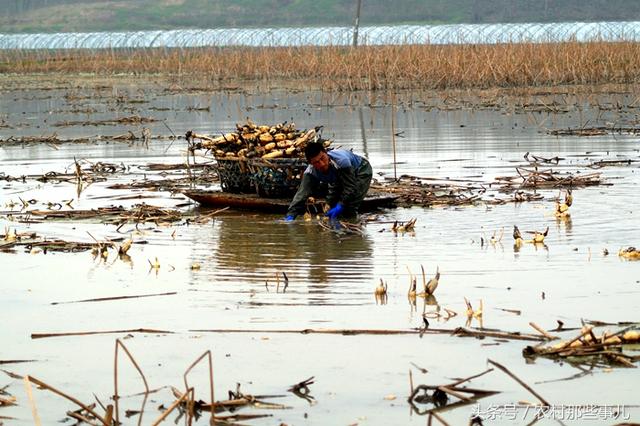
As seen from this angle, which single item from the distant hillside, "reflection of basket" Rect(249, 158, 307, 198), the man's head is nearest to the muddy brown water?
"reflection of basket" Rect(249, 158, 307, 198)

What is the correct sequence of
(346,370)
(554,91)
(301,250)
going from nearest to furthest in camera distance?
(346,370) → (301,250) → (554,91)

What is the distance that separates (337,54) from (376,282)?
2884cm

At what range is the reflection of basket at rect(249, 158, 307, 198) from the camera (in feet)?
36.6

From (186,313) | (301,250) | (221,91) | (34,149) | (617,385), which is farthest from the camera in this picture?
(221,91)

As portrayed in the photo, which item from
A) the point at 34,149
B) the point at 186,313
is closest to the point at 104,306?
the point at 186,313

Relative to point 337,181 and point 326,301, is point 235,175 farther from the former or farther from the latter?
point 326,301

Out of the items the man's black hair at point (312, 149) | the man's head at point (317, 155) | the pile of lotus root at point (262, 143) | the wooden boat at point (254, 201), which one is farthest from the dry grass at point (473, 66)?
the man's black hair at point (312, 149)

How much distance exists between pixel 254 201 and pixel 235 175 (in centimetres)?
69

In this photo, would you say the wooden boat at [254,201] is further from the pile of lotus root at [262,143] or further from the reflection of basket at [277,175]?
the pile of lotus root at [262,143]

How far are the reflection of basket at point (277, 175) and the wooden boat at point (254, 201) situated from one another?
0.13 meters

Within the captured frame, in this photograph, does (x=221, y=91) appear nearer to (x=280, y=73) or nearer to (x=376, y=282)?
(x=280, y=73)

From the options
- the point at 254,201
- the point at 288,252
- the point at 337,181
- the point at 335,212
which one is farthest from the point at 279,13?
the point at 288,252

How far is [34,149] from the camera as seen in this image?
62.2 ft

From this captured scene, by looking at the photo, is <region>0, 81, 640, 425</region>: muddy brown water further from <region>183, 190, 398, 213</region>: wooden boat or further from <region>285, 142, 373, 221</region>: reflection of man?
<region>285, 142, 373, 221</region>: reflection of man
